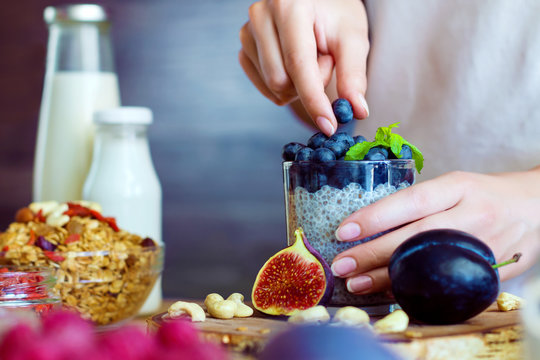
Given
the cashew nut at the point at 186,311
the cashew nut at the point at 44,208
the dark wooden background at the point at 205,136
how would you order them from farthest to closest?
the dark wooden background at the point at 205,136
the cashew nut at the point at 44,208
the cashew nut at the point at 186,311

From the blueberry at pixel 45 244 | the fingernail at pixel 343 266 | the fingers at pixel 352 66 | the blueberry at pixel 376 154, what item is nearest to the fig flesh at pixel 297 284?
the fingernail at pixel 343 266

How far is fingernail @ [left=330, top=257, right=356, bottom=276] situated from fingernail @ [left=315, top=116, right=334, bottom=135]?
183mm

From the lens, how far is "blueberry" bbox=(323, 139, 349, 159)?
0.79 meters

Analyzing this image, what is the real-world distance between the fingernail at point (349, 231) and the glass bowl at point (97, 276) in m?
0.52

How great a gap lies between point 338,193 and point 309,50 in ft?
0.98

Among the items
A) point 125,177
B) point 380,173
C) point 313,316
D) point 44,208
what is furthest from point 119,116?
point 313,316

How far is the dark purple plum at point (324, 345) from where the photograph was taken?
0.35 m

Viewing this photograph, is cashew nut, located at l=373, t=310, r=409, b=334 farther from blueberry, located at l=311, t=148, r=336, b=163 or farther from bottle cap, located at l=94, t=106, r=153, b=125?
bottle cap, located at l=94, t=106, r=153, b=125

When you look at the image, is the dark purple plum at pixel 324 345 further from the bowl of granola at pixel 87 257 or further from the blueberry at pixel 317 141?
the bowl of granola at pixel 87 257

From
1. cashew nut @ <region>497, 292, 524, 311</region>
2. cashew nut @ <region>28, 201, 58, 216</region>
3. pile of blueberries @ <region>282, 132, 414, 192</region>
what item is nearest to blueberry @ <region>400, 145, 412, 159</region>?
pile of blueberries @ <region>282, 132, 414, 192</region>

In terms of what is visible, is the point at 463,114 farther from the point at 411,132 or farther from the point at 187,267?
the point at 187,267

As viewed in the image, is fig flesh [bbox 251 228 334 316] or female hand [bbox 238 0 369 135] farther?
female hand [bbox 238 0 369 135]

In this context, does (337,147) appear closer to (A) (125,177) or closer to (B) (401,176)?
(B) (401,176)

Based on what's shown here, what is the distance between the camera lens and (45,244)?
1.11 meters
